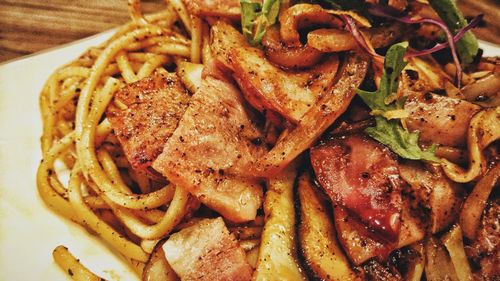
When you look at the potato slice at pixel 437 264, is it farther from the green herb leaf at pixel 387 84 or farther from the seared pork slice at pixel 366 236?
the green herb leaf at pixel 387 84

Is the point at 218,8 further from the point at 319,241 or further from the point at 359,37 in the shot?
the point at 319,241

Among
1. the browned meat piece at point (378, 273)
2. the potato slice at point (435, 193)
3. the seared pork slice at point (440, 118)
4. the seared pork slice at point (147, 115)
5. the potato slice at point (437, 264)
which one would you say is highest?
the seared pork slice at point (147, 115)

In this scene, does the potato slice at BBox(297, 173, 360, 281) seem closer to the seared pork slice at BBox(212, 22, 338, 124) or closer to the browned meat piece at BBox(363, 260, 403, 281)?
the browned meat piece at BBox(363, 260, 403, 281)

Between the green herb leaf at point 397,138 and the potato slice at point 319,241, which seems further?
the green herb leaf at point 397,138

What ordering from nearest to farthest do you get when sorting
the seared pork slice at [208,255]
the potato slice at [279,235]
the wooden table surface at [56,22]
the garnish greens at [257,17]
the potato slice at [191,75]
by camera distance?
the potato slice at [279,235] < the seared pork slice at [208,255] < the garnish greens at [257,17] < the potato slice at [191,75] < the wooden table surface at [56,22]

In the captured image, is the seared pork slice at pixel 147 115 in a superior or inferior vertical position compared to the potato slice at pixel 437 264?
superior

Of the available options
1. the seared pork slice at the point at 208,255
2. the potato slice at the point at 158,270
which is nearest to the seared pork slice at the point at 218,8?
the seared pork slice at the point at 208,255

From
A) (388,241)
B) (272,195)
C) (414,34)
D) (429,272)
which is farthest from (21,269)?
(414,34)

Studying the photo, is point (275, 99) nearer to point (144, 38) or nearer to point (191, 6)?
point (191, 6)

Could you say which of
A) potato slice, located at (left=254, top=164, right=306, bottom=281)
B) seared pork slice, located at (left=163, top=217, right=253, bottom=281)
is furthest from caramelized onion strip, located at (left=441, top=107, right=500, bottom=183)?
seared pork slice, located at (left=163, top=217, right=253, bottom=281)
